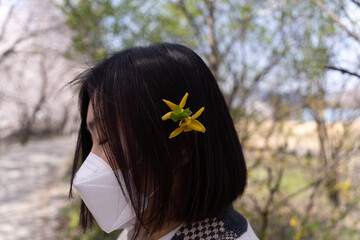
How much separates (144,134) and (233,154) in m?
0.32

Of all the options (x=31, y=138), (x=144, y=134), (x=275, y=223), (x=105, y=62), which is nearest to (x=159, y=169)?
(x=144, y=134)

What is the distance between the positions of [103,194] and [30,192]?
5.87 metres

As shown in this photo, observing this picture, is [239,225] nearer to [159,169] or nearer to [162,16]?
[159,169]

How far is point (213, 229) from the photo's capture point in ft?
3.39

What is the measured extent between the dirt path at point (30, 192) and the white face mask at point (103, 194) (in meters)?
3.70

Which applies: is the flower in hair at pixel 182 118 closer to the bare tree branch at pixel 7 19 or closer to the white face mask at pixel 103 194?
the white face mask at pixel 103 194

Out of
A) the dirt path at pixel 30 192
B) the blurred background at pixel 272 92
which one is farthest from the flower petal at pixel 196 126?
the dirt path at pixel 30 192

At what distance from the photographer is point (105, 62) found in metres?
1.16

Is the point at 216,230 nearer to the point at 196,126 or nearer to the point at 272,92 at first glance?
the point at 196,126

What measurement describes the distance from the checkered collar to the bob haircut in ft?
0.07

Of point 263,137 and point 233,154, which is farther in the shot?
point 263,137

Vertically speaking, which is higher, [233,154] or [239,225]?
[233,154]

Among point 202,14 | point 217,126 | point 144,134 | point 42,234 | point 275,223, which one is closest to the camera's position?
point 144,134

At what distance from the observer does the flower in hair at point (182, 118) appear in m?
0.94
